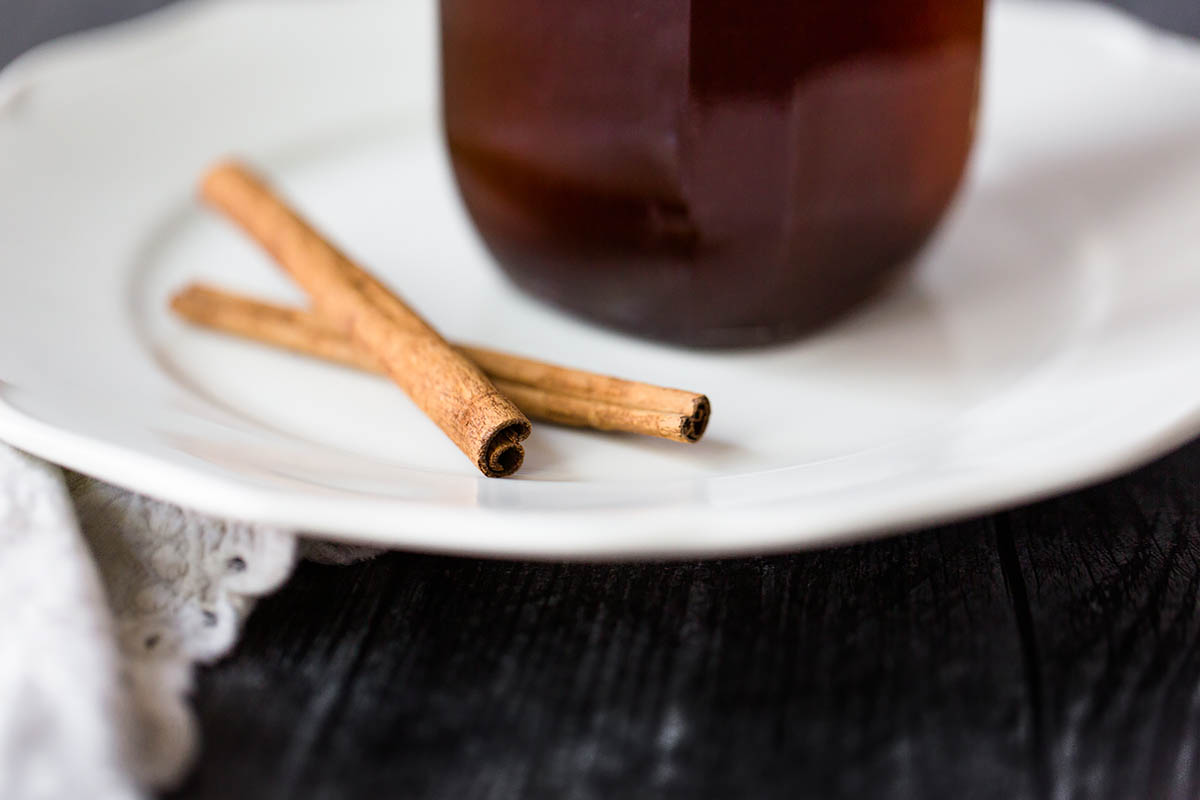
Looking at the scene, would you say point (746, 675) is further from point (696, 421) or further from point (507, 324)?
point (507, 324)

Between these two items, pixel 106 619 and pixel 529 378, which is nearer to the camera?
pixel 106 619

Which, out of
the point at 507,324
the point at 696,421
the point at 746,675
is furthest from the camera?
the point at 507,324

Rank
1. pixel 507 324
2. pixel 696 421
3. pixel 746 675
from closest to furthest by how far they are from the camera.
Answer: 1. pixel 746 675
2. pixel 696 421
3. pixel 507 324

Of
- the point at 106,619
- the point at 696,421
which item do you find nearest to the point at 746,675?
the point at 696,421

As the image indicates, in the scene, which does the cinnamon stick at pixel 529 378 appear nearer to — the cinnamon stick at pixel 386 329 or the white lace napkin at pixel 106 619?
the cinnamon stick at pixel 386 329

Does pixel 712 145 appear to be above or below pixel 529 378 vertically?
above

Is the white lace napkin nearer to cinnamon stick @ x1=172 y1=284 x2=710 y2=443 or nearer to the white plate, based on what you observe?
the white plate

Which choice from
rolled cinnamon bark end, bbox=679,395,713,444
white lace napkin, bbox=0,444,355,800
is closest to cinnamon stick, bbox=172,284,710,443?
rolled cinnamon bark end, bbox=679,395,713,444
